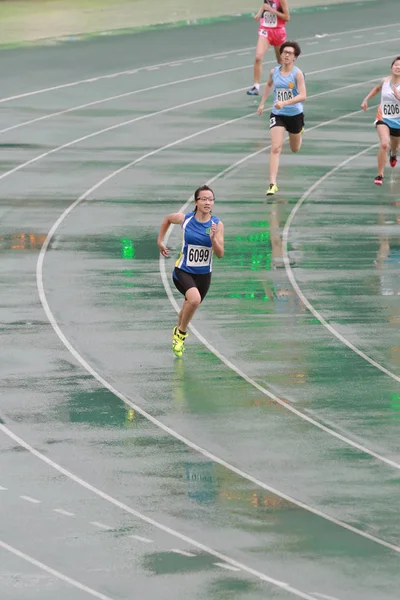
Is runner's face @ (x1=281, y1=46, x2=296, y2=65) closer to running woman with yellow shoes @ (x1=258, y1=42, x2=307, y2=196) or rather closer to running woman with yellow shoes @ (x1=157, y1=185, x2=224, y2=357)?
running woman with yellow shoes @ (x1=258, y1=42, x2=307, y2=196)

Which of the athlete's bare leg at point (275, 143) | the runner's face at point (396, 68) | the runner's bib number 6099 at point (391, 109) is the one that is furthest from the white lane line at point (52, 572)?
the runner's bib number 6099 at point (391, 109)

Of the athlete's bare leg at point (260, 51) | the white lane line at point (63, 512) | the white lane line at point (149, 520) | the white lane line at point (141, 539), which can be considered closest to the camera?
the white lane line at point (149, 520)

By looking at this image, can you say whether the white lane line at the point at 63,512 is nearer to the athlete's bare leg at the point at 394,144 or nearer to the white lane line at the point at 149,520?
the white lane line at the point at 149,520

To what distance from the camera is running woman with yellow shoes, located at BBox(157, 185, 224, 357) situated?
15.1 metres

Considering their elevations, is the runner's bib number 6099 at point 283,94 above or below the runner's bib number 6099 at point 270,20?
below

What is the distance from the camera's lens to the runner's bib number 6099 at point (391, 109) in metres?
22.9

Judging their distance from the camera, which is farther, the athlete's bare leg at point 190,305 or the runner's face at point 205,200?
the athlete's bare leg at point 190,305

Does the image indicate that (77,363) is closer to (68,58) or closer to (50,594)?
(50,594)

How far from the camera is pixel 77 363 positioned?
15469 mm

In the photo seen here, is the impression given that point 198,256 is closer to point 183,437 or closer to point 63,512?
point 183,437

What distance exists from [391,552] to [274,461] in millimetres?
2112

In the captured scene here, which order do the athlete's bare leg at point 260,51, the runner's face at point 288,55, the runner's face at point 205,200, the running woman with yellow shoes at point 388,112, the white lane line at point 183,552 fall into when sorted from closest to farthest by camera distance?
the white lane line at point 183,552
the runner's face at point 205,200
the runner's face at point 288,55
the running woman with yellow shoes at point 388,112
the athlete's bare leg at point 260,51

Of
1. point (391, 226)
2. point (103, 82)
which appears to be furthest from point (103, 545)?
point (103, 82)

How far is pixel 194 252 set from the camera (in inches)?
607
